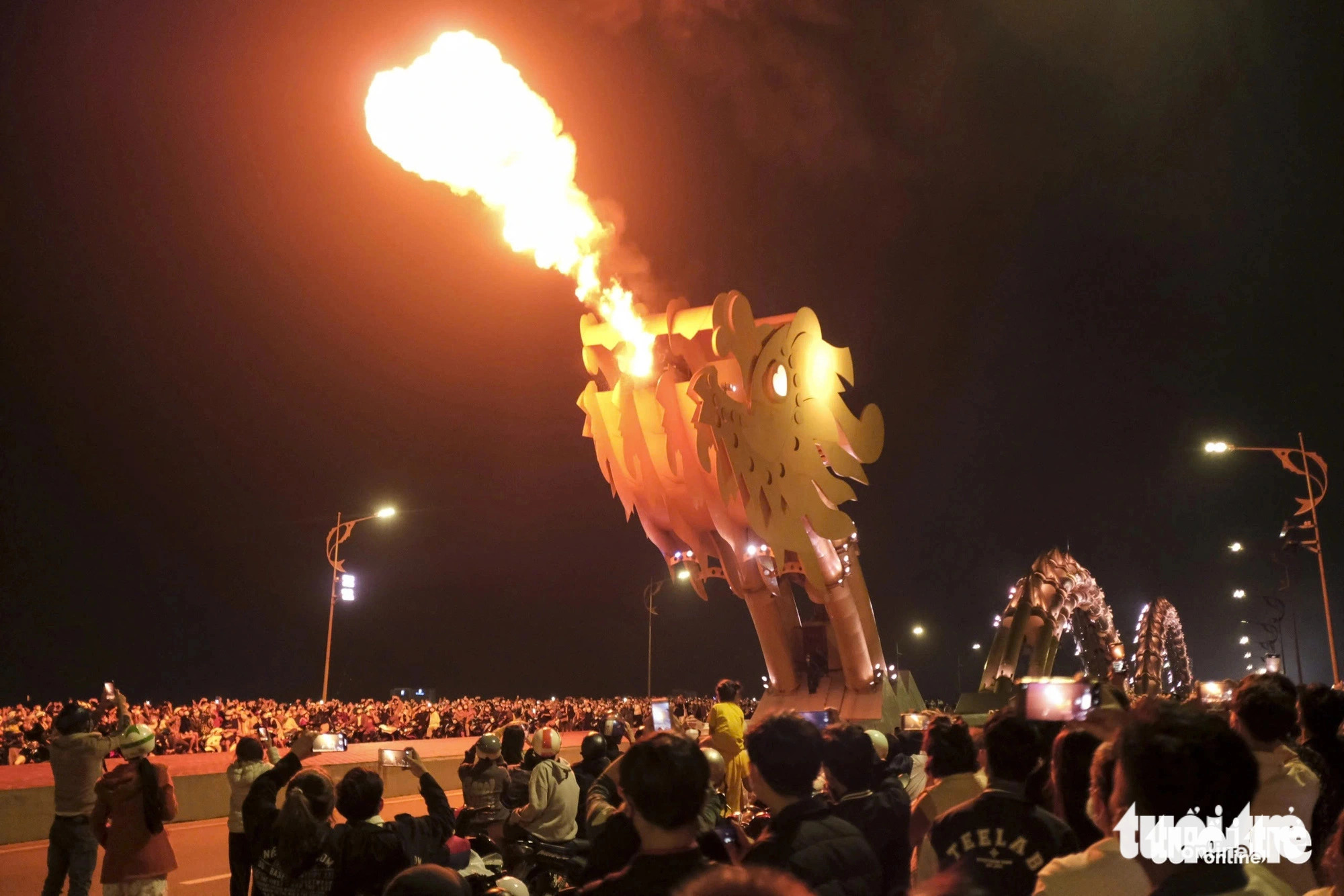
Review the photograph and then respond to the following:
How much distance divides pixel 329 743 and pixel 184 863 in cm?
792

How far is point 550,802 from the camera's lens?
7566mm

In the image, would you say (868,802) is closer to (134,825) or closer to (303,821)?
(303,821)

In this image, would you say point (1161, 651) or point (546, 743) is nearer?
point (546, 743)

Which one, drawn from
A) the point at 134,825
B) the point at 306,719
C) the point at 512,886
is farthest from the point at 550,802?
the point at 306,719

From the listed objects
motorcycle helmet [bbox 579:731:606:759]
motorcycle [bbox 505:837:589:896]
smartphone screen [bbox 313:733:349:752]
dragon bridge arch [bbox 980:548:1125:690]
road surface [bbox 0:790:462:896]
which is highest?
dragon bridge arch [bbox 980:548:1125:690]

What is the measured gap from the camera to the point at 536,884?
22.7 ft

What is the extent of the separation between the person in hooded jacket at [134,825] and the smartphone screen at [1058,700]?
19.0 ft

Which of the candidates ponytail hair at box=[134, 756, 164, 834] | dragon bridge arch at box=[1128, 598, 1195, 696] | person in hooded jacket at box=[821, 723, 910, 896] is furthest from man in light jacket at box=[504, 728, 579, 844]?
dragon bridge arch at box=[1128, 598, 1195, 696]

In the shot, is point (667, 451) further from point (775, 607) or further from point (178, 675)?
point (178, 675)

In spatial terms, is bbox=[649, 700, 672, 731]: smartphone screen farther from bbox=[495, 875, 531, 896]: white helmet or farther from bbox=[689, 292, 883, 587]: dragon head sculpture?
bbox=[689, 292, 883, 587]: dragon head sculpture

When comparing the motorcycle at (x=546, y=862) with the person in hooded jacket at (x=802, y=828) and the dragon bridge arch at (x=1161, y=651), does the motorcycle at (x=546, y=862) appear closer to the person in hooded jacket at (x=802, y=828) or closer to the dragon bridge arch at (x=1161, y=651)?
the person in hooded jacket at (x=802, y=828)

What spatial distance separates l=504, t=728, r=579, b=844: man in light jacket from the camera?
7.53 m

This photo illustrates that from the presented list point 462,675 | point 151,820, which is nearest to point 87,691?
point 462,675

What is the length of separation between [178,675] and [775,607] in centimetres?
2951
